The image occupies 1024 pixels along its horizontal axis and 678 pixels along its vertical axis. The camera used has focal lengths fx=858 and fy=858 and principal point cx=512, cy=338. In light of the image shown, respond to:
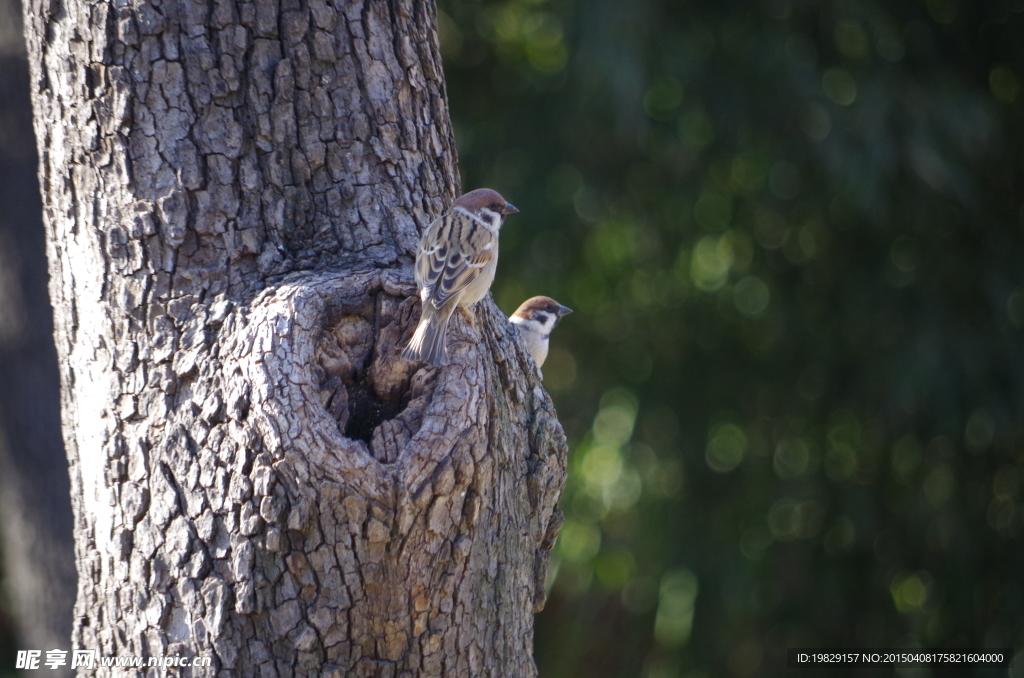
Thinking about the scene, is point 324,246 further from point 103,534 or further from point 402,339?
point 103,534

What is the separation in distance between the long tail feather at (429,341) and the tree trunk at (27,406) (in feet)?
8.60

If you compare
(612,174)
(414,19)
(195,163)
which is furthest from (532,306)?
(195,163)

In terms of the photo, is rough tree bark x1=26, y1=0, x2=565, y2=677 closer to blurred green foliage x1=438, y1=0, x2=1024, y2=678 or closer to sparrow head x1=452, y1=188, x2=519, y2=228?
sparrow head x1=452, y1=188, x2=519, y2=228

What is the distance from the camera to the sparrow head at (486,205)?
2.35 meters

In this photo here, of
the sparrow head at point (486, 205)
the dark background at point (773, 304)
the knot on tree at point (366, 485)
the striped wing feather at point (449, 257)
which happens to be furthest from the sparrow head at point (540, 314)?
the knot on tree at point (366, 485)

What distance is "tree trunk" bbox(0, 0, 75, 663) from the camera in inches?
142

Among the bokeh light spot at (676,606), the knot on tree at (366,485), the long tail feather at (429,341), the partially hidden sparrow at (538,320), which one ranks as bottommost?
the bokeh light spot at (676,606)

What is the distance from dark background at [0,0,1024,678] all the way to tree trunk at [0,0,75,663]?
6.65 ft

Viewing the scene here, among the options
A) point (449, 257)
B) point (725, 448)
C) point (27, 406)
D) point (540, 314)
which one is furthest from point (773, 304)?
point (27, 406)

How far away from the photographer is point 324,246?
1894mm

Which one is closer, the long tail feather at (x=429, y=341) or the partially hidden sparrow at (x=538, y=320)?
the long tail feather at (x=429, y=341)

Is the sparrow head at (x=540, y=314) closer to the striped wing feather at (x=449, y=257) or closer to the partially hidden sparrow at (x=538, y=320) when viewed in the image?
the partially hidden sparrow at (x=538, y=320)

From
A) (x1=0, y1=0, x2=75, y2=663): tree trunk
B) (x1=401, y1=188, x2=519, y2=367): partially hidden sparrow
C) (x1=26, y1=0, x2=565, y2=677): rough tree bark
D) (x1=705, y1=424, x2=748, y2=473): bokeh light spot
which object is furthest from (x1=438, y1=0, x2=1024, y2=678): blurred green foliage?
(x1=26, y1=0, x2=565, y2=677): rough tree bark

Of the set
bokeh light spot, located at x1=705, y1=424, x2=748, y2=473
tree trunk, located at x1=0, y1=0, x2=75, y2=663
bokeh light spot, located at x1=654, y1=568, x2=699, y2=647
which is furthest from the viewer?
bokeh light spot, located at x1=705, y1=424, x2=748, y2=473
